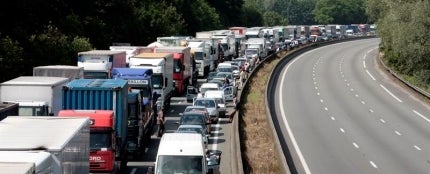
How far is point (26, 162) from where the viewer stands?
1320 cm

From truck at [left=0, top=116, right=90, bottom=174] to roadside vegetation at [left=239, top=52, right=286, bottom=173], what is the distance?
8.29 metres

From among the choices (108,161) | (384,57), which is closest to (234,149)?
(108,161)

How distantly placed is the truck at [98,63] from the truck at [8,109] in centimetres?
1324

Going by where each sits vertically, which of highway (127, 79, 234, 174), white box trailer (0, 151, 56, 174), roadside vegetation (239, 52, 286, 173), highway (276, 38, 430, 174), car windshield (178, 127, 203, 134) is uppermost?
white box trailer (0, 151, 56, 174)

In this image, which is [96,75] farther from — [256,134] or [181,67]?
[181,67]

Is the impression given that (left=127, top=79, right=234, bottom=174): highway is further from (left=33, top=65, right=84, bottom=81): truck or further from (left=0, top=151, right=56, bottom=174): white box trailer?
(left=0, top=151, right=56, bottom=174): white box trailer

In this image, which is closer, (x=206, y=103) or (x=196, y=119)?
(x=196, y=119)

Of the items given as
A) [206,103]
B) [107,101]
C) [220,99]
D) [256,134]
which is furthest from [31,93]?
[220,99]

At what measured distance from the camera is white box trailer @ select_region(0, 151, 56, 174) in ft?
41.0

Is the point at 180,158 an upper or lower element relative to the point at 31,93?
lower

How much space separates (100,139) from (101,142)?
0.41 feet

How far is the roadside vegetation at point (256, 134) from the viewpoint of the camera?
26.6 meters

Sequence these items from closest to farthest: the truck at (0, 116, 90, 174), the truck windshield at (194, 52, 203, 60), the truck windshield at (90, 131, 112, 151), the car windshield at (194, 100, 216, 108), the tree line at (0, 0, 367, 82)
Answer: the truck at (0, 116, 90, 174) < the truck windshield at (90, 131, 112, 151) < the car windshield at (194, 100, 216, 108) < the tree line at (0, 0, 367, 82) < the truck windshield at (194, 52, 203, 60)

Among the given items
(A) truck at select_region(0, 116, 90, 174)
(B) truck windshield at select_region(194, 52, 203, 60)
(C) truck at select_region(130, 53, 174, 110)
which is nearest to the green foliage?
(B) truck windshield at select_region(194, 52, 203, 60)
